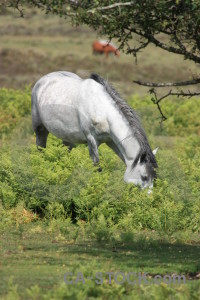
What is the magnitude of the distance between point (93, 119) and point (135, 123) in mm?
889

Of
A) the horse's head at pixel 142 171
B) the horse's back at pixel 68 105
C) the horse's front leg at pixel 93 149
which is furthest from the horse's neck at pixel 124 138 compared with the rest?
the horse's front leg at pixel 93 149

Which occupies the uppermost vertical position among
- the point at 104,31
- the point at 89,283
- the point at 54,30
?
the point at 104,31

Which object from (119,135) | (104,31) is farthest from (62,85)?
(104,31)

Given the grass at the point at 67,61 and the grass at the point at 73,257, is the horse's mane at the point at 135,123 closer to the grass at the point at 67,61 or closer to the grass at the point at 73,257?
the grass at the point at 73,257

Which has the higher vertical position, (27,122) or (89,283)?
(89,283)

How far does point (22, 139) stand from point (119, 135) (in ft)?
26.3

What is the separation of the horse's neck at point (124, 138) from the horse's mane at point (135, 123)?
0.26ft

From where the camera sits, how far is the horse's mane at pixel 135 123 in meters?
11.9

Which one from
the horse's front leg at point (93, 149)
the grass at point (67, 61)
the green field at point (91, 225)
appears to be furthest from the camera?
the grass at point (67, 61)

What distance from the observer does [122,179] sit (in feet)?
40.0

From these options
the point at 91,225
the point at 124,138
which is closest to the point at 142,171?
the point at 124,138

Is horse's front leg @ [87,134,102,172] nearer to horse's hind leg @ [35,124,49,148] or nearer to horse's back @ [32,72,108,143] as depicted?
horse's back @ [32,72,108,143]

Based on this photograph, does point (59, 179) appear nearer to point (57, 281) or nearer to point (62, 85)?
point (62, 85)

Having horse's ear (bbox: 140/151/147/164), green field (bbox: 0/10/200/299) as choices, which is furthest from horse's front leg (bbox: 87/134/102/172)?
horse's ear (bbox: 140/151/147/164)
